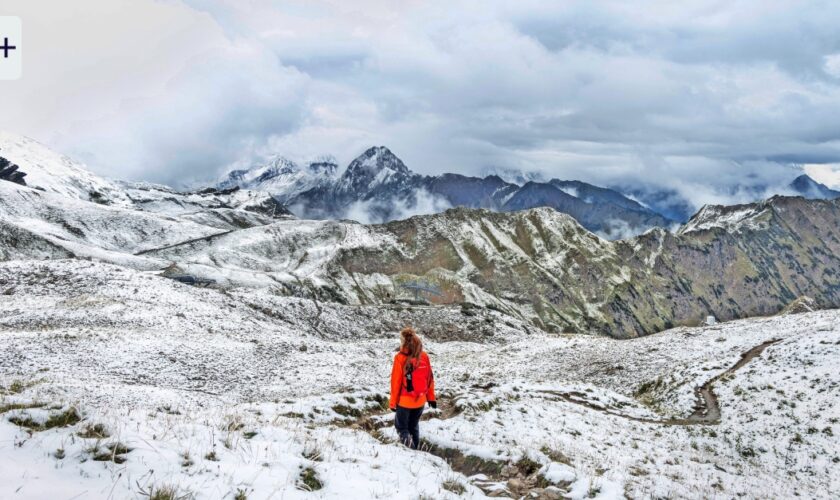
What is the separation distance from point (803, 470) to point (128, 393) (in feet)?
96.1

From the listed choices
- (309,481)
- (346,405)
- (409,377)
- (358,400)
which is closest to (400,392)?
(409,377)

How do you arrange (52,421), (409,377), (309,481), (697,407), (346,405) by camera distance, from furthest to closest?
1. (697,407)
2. (346,405)
3. (409,377)
4. (309,481)
5. (52,421)

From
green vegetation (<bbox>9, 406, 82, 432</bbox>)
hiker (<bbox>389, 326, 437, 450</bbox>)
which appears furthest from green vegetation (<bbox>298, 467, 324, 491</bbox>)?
hiker (<bbox>389, 326, 437, 450</bbox>)

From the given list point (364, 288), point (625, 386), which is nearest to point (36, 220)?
point (364, 288)

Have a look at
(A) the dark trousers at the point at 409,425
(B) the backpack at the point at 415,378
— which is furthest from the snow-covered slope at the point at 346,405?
(B) the backpack at the point at 415,378

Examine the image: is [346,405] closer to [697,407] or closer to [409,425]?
[409,425]

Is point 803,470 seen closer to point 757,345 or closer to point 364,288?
point 757,345

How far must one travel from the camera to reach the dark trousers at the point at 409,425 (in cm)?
1319

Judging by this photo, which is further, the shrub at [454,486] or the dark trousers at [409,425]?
the dark trousers at [409,425]

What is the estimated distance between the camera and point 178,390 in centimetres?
2608

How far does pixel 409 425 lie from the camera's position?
13.4 metres

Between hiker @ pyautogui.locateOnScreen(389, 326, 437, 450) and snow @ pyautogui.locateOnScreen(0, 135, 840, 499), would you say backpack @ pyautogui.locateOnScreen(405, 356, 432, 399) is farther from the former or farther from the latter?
snow @ pyautogui.locateOnScreen(0, 135, 840, 499)

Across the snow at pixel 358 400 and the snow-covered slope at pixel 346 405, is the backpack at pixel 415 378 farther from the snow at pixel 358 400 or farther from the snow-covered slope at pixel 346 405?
the snow-covered slope at pixel 346 405

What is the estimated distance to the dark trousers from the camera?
13188 millimetres
